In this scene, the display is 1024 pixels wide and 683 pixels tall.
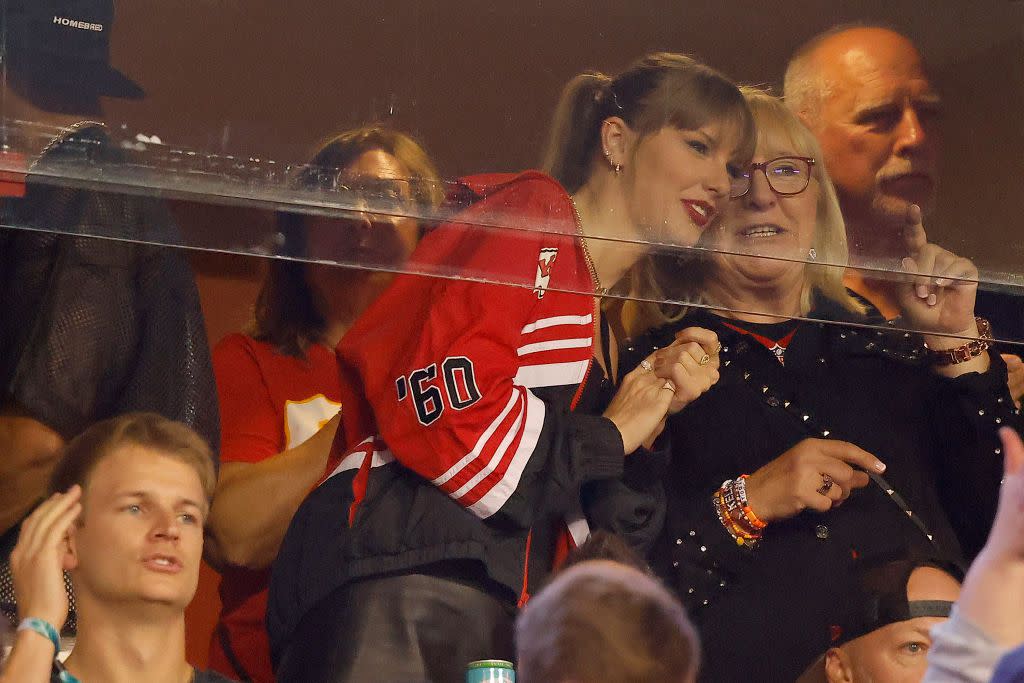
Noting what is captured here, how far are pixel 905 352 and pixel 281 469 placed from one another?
895mm

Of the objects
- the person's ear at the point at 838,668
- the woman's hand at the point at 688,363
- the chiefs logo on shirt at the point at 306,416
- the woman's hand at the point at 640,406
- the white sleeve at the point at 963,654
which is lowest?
the person's ear at the point at 838,668

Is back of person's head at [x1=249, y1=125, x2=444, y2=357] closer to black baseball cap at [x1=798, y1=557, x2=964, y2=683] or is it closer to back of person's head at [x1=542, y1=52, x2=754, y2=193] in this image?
back of person's head at [x1=542, y1=52, x2=754, y2=193]

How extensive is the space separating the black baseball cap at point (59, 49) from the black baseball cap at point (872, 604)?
1183 mm

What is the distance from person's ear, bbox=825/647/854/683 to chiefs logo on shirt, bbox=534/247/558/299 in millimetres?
710

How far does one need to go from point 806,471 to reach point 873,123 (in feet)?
1.91

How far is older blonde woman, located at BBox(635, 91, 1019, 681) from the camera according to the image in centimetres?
201

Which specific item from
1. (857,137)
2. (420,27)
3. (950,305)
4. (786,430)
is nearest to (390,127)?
(420,27)

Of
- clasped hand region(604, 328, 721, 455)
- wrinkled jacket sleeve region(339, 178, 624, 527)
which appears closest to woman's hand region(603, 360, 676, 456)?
clasped hand region(604, 328, 721, 455)

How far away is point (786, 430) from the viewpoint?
2100 mm

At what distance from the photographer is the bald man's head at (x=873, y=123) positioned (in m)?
1.55

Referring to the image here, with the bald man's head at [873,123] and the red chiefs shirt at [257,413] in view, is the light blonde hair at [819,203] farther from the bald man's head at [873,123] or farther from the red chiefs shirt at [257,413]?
the red chiefs shirt at [257,413]

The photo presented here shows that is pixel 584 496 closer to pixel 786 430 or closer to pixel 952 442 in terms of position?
pixel 786 430

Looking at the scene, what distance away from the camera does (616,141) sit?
5.31 feet

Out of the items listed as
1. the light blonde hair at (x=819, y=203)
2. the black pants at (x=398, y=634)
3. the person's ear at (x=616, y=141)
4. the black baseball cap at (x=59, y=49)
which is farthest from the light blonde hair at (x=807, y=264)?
the black baseball cap at (x=59, y=49)
